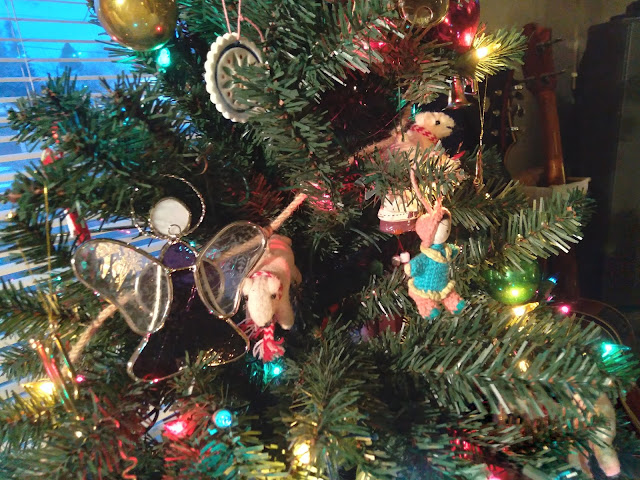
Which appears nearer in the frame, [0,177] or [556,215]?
[556,215]

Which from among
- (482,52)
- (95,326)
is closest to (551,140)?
(482,52)

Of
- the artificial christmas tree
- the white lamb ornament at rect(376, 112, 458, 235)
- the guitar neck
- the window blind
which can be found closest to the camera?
the artificial christmas tree

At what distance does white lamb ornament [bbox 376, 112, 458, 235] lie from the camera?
0.44 metres

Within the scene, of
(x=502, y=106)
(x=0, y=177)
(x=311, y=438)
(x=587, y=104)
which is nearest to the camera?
(x=311, y=438)

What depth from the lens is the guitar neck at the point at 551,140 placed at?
902 mm

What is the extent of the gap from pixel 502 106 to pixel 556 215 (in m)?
0.47

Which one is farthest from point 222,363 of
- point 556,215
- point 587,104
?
point 587,104

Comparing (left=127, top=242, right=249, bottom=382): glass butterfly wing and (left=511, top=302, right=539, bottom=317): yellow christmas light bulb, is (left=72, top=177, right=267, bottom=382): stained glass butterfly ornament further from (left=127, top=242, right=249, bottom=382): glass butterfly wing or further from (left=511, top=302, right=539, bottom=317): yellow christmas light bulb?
(left=511, top=302, right=539, bottom=317): yellow christmas light bulb

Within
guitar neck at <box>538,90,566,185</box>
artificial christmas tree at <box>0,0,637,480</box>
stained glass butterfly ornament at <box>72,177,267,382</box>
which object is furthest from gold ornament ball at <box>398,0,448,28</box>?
guitar neck at <box>538,90,566,185</box>

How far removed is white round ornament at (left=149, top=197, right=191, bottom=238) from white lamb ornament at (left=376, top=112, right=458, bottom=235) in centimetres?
19

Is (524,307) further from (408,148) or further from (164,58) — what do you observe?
(164,58)

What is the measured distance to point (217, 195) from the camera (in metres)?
0.43

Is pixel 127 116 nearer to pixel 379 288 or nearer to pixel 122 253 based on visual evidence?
pixel 122 253

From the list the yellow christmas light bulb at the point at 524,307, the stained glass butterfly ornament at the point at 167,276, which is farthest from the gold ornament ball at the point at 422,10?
the yellow christmas light bulb at the point at 524,307
